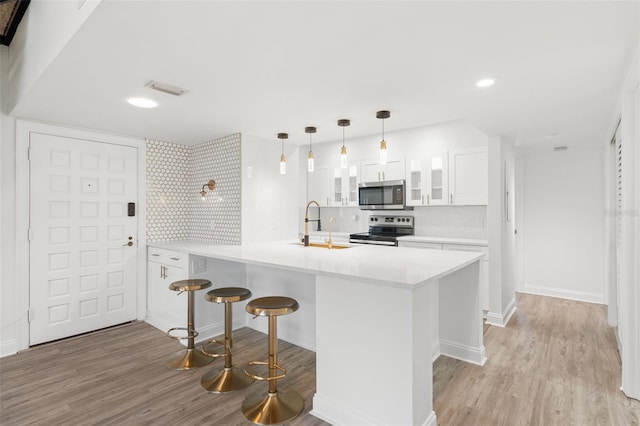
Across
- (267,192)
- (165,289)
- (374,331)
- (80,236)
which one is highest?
(267,192)

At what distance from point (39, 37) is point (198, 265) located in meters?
2.16

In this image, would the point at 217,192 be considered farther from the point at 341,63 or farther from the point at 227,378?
the point at 341,63

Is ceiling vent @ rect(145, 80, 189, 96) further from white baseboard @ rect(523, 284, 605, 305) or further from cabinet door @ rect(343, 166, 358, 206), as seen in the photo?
white baseboard @ rect(523, 284, 605, 305)

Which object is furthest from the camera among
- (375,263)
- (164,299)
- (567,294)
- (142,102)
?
(567,294)

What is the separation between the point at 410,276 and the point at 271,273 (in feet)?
6.27

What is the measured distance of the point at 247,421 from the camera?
2.10 meters

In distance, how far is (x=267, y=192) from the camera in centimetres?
410

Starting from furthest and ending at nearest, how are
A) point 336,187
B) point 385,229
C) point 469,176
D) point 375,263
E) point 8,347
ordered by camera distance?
point 336,187, point 385,229, point 469,176, point 8,347, point 375,263

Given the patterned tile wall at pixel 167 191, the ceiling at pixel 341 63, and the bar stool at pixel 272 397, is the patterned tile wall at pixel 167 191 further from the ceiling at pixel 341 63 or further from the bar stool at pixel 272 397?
the bar stool at pixel 272 397

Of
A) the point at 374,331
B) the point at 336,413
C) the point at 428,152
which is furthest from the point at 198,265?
the point at 428,152

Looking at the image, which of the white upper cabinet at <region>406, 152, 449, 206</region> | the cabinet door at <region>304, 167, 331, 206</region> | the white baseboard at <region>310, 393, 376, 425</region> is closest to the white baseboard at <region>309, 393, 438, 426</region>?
the white baseboard at <region>310, 393, 376, 425</region>

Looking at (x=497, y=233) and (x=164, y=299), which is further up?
(x=497, y=233)

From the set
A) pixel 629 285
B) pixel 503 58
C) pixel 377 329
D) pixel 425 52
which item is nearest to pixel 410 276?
pixel 377 329

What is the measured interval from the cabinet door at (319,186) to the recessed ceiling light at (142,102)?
3152 mm
